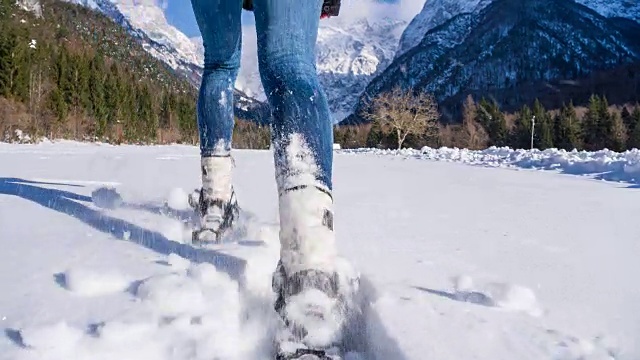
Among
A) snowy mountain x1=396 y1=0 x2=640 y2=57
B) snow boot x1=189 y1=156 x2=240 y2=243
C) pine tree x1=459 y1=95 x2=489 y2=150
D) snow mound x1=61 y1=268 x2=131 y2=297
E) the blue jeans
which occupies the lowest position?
snow mound x1=61 y1=268 x2=131 y2=297

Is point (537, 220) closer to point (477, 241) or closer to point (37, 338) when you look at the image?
point (477, 241)

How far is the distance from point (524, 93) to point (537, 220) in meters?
103

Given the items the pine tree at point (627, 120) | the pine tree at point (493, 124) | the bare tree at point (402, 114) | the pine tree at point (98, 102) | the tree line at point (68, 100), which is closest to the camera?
the tree line at point (68, 100)

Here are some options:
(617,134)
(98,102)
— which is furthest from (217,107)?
(617,134)

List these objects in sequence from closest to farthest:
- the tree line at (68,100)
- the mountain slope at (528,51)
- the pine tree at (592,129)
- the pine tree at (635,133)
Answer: the tree line at (68,100) → the pine tree at (635,133) → the pine tree at (592,129) → the mountain slope at (528,51)

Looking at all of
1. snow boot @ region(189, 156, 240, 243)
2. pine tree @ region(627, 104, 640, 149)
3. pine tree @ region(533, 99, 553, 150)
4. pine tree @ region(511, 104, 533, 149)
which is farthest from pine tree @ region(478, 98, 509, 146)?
snow boot @ region(189, 156, 240, 243)

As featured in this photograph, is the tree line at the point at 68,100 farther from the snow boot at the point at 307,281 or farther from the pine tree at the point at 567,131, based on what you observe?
the pine tree at the point at 567,131

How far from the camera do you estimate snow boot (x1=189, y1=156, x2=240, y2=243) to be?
1371 millimetres

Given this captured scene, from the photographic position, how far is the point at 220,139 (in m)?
1.51

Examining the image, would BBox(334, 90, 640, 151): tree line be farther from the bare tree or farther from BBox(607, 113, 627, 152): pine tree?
the bare tree

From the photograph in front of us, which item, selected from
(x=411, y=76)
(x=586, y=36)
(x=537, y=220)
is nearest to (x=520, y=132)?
(x=537, y=220)

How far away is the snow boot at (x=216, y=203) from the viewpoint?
4.50 feet

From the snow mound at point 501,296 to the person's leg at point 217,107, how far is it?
70cm

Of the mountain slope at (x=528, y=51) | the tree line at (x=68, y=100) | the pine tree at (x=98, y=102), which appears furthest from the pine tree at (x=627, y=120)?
the pine tree at (x=98, y=102)
